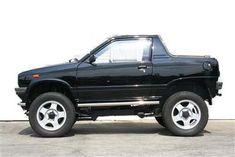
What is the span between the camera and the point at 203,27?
11195 millimetres

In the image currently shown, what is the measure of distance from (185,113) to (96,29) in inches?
131

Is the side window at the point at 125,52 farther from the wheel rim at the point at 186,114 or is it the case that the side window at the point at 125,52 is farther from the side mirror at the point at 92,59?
the wheel rim at the point at 186,114

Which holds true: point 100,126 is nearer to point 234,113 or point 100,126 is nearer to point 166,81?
point 166,81

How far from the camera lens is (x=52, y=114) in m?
8.81

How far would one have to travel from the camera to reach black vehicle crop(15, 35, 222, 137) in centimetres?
878

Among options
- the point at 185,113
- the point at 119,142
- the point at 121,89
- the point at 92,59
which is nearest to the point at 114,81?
the point at 121,89

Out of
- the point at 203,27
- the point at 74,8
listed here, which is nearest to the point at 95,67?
the point at 74,8

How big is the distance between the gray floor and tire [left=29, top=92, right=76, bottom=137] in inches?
6.7

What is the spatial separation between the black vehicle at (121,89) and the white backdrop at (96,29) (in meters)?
2.24

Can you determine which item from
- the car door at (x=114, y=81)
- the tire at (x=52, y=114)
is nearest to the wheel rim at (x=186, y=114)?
the car door at (x=114, y=81)

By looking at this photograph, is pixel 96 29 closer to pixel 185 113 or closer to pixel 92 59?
pixel 92 59

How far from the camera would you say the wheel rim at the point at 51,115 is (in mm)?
8789

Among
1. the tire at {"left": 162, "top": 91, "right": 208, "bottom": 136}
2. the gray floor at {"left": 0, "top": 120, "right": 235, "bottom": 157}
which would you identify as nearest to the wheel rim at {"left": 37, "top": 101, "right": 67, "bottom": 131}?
the gray floor at {"left": 0, "top": 120, "right": 235, "bottom": 157}

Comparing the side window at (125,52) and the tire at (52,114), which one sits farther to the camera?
the side window at (125,52)
